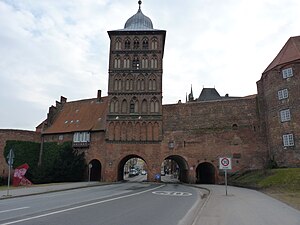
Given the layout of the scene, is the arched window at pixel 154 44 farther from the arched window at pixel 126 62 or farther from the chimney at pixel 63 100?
the chimney at pixel 63 100

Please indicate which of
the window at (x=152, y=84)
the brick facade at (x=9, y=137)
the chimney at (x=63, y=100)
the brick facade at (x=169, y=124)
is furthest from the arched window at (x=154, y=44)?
the brick facade at (x=9, y=137)

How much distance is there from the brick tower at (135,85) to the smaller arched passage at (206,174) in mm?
8490

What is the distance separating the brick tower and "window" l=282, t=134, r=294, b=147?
16188 millimetres

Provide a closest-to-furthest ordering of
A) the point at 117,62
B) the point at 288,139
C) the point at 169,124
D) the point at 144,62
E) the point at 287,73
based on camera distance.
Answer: the point at 288,139 < the point at 287,73 < the point at 169,124 < the point at 144,62 < the point at 117,62

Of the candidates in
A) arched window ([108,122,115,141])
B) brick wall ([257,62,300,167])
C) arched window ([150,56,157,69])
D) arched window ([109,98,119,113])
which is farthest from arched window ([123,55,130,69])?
brick wall ([257,62,300,167])

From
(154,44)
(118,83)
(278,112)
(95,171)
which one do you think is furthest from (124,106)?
(278,112)

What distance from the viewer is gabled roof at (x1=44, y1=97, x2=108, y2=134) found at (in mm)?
43188

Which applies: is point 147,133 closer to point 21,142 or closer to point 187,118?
point 187,118

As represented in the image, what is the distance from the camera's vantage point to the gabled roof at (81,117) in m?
43.2

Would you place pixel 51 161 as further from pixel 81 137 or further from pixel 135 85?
pixel 135 85

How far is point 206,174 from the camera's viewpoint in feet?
142

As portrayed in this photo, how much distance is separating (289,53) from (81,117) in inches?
1280

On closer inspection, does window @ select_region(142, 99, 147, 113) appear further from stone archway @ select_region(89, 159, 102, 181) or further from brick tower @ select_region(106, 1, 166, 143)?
stone archway @ select_region(89, 159, 102, 181)

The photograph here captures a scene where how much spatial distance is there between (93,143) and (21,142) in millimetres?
11502
